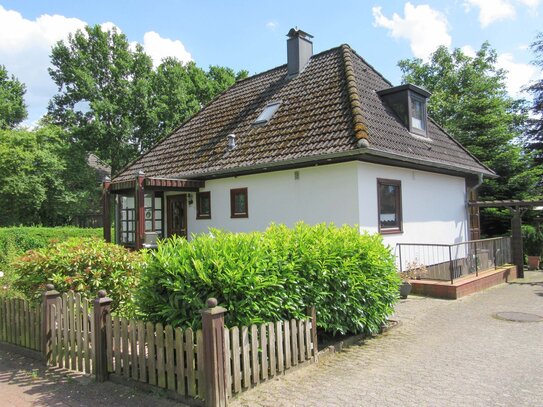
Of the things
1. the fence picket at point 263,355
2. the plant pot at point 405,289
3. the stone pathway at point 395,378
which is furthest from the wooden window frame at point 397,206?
the fence picket at point 263,355

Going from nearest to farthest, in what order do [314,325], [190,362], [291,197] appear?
1. [190,362]
2. [314,325]
3. [291,197]

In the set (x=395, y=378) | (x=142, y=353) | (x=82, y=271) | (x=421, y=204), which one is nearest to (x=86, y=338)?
(x=142, y=353)

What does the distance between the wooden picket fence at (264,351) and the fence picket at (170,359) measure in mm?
591

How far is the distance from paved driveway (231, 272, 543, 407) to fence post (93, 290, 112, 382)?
68.4 inches

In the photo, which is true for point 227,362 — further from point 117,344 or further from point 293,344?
point 117,344

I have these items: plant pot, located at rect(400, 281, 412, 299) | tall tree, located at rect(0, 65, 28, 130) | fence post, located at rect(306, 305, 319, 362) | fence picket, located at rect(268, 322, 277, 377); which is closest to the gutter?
plant pot, located at rect(400, 281, 412, 299)

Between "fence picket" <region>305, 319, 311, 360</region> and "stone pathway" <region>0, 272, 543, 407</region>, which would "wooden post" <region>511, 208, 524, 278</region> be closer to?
"stone pathway" <region>0, 272, 543, 407</region>

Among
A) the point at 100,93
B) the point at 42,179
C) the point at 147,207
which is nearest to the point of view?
the point at 147,207

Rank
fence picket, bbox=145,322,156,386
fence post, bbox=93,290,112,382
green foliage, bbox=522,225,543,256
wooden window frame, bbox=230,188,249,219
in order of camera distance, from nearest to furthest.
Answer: fence picket, bbox=145,322,156,386 → fence post, bbox=93,290,112,382 → wooden window frame, bbox=230,188,249,219 → green foliage, bbox=522,225,543,256

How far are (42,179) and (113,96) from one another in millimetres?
9414

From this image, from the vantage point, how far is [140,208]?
12.1 meters

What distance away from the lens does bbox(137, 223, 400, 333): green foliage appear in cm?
458

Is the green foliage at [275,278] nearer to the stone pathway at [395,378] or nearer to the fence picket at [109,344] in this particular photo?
the fence picket at [109,344]

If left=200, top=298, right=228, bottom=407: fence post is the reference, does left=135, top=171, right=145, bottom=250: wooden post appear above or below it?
above
